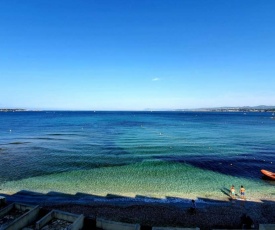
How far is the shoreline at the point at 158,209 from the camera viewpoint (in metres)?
17.0

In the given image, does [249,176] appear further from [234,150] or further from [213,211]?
[234,150]

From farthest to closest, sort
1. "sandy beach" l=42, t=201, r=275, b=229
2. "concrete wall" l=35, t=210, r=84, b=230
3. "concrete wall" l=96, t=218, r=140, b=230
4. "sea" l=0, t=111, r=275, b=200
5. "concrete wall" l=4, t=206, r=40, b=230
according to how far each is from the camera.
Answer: "sea" l=0, t=111, r=275, b=200
"sandy beach" l=42, t=201, r=275, b=229
"concrete wall" l=35, t=210, r=84, b=230
"concrete wall" l=96, t=218, r=140, b=230
"concrete wall" l=4, t=206, r=40, b=230

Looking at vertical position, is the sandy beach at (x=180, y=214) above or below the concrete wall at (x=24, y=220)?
Result: below

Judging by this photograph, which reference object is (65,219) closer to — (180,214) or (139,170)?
(180,214)

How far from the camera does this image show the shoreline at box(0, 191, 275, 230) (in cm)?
1705

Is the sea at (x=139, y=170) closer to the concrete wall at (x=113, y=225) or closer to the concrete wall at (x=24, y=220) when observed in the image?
the concrete wall at (x=24, y=220)

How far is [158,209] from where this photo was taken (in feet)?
62.1

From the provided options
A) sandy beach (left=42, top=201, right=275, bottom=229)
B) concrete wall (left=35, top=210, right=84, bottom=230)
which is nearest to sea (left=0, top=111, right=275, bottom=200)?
sandy beach (left=42, top=201, right=275, bottom=229)

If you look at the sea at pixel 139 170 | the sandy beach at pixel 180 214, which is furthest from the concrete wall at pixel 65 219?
the sea at pixel 139 170

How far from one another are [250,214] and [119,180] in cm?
1369

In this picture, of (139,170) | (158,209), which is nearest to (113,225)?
(158,209)

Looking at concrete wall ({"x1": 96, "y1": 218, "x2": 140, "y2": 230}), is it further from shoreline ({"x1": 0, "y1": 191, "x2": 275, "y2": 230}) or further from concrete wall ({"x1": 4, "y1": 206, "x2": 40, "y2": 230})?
concrete wall ({"x1": 4, "y1": 206, "x2": 40, "y2": 230})

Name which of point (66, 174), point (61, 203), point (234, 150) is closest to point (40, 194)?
point (61, 203)

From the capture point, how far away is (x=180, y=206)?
1966cm
